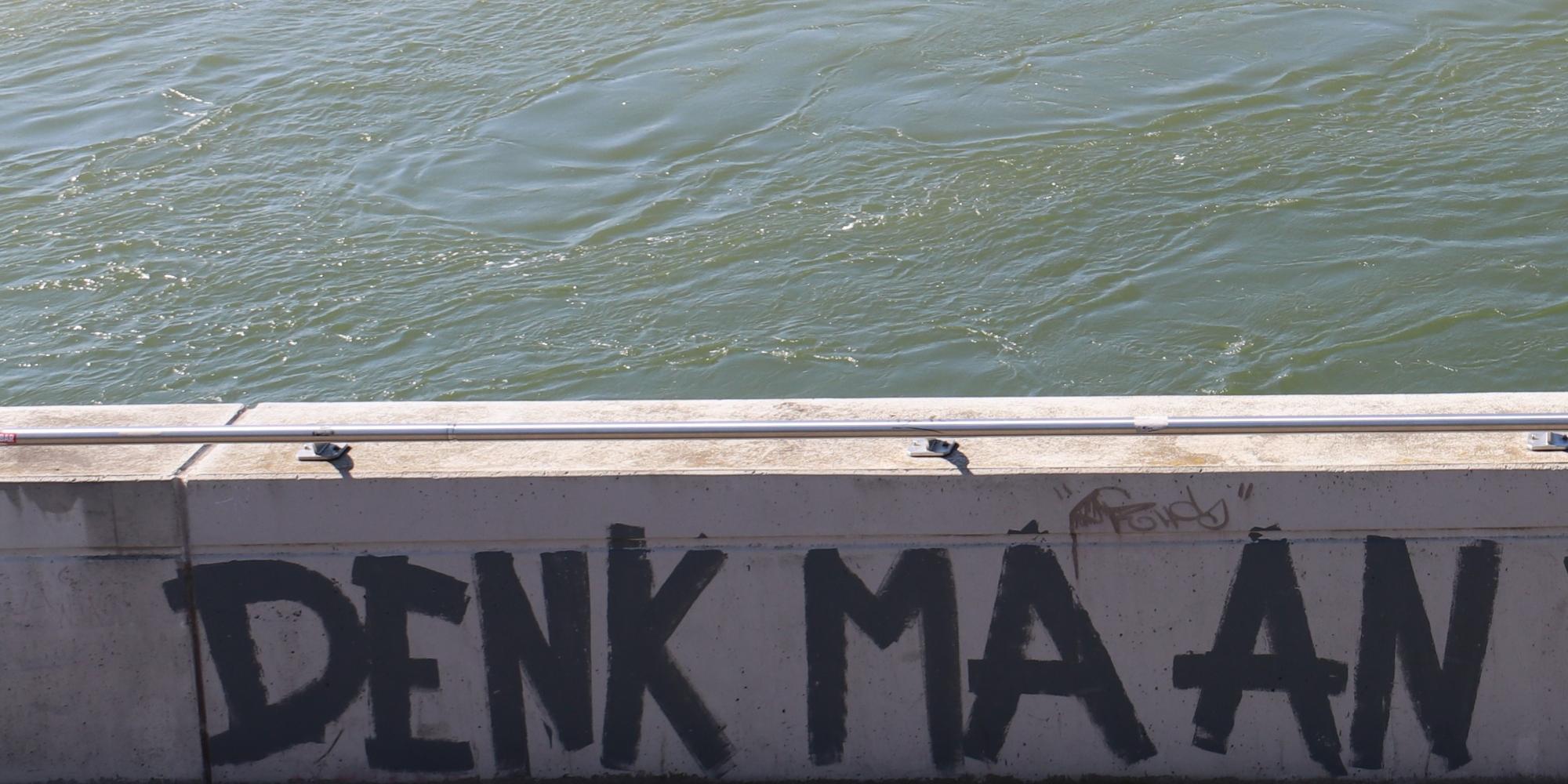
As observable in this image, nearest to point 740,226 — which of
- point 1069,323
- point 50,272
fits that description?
point 1069,323

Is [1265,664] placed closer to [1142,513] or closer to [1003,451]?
[1142,513]

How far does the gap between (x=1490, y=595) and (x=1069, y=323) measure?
7139 mm

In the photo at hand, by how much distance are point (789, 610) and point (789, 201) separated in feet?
31.1

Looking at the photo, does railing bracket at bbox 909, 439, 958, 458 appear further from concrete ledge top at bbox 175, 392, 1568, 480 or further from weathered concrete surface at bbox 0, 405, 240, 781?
weathered concrete surface at bbox 0, 405, 240, 781

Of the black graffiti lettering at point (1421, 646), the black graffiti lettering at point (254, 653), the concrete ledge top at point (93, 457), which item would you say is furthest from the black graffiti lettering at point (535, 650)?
the black graffiti lettering at point (1421, 646)

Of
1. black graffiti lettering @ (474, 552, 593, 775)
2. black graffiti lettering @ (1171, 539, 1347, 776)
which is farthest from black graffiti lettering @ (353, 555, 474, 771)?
black graffiti lettering @ (1171, 539, 1347, 776)

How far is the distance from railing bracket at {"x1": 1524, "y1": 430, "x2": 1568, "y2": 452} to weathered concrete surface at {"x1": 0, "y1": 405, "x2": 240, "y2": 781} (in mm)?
4157

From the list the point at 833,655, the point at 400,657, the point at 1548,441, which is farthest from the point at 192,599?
the point at 1548,441

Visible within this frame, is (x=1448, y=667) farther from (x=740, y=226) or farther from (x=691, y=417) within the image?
(x=740, y=226)

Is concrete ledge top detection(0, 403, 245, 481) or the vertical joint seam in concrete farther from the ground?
concrete ledge top detection(0, 403, 245, 481)

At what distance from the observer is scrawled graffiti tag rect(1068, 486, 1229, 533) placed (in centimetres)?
485

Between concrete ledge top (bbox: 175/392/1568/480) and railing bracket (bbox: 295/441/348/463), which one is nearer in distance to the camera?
concrete ledge top (bbox: 175/392/1568/480)

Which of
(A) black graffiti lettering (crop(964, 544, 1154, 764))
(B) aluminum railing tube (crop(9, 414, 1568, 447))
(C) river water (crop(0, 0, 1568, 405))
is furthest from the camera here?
(C) river water (crop(0, 0, 1568, 405))

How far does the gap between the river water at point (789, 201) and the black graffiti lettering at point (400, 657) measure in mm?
6240
